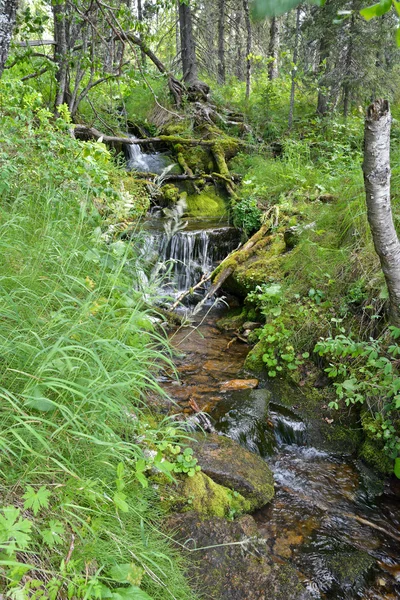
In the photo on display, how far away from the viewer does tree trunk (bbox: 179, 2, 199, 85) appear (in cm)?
1188

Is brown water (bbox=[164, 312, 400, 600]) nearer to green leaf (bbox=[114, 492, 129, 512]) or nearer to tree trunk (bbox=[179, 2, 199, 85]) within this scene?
green leaf (bbox=[114, 492, 129, 512])

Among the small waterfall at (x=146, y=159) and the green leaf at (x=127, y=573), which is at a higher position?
the small waterfall at (x=146, y=159)

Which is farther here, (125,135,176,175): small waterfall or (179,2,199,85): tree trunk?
(179,2,199,85): tree trunk

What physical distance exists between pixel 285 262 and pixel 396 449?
2.88 m

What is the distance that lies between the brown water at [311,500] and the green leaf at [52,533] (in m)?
1.61

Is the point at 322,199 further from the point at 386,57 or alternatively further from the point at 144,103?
the point at 386,57

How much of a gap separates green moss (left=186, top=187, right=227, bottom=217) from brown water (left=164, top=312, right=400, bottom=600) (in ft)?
17.4

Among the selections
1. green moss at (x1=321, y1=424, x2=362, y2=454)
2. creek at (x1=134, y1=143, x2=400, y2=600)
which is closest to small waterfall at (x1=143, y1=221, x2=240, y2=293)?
creek at (x1=134, y1=143, x2=400, y2=600)

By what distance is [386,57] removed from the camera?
1377 centimetres

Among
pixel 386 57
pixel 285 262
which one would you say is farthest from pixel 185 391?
pixel 386 57

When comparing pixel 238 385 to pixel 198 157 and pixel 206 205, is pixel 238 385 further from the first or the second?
pixel 198 157

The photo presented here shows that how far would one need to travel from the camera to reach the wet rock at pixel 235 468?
9.45 ft

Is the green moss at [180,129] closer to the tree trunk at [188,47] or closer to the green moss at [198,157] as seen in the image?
the green moss at [198,157]

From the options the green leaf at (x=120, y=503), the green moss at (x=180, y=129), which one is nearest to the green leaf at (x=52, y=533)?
the green leaf at (x=120, y=503)
